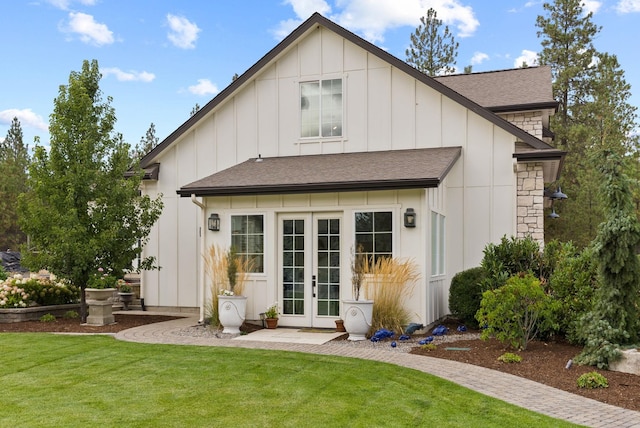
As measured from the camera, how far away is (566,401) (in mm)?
6230

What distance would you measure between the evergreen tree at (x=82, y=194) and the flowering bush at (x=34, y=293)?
963mm

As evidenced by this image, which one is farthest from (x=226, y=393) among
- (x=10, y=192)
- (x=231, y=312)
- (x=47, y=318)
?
(x=10, y=192)

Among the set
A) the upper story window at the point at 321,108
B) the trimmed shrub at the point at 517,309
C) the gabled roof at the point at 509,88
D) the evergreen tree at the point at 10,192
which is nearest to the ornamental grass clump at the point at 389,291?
the trimmed shrub at the point at 517,309

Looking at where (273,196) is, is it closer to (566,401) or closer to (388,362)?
(388,362)

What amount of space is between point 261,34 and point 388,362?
15429 millimetres

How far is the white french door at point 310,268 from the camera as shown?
1118cm

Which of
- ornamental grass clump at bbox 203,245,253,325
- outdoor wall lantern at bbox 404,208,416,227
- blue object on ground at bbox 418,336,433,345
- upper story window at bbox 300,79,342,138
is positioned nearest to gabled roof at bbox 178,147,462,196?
outdoor wall lantern at bbox 404,208,416,227

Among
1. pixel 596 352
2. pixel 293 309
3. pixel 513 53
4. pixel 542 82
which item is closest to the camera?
pixel 596 352

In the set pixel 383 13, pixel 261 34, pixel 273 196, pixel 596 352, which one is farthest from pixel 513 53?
pixel 596 352

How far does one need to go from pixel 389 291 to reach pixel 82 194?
20.6 feet

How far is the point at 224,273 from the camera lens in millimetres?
11227

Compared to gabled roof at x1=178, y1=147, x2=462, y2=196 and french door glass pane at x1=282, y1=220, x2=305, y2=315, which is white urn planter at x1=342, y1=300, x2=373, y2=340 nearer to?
french door glass pane at x1=282, y1=220, x2=305, y2=315

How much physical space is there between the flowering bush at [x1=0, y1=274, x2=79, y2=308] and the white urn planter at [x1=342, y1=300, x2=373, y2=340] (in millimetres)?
6263

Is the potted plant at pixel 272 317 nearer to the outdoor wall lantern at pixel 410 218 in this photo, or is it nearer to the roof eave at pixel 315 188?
the roof eave at pixel 315 188
